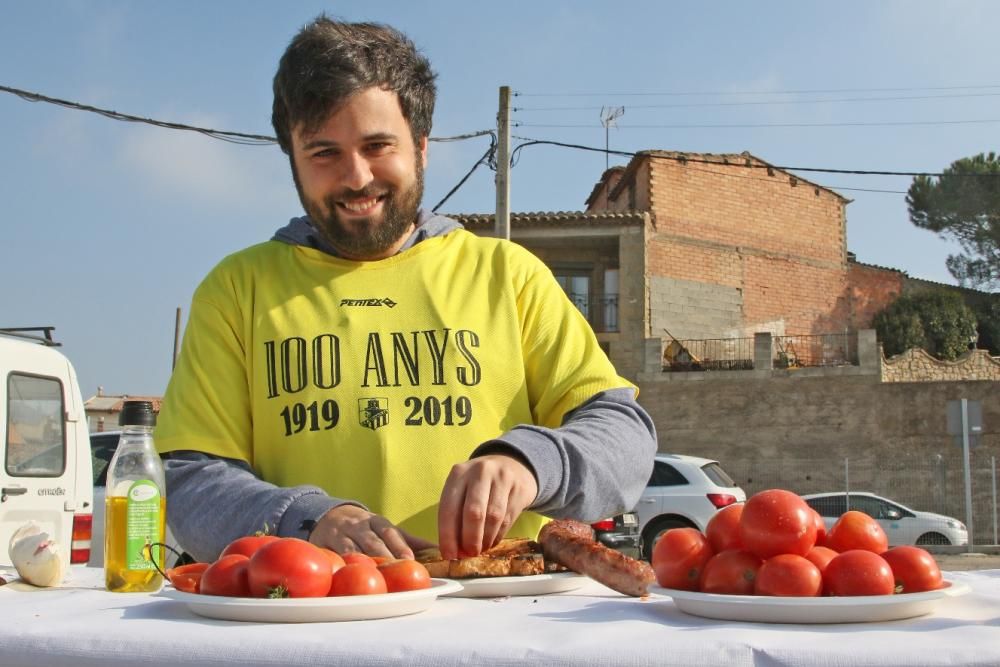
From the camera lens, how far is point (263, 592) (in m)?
1.55

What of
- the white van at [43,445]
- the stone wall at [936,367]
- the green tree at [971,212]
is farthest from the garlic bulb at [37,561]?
the green tree at [971,212]

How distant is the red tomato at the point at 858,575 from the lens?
149 cm

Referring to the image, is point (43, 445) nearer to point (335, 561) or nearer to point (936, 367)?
point (335, 561)

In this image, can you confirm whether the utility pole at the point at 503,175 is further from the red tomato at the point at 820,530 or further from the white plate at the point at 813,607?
the white plate at the point at 813,607

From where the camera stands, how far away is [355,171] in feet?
7.38

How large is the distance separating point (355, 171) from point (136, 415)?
0.70 meters

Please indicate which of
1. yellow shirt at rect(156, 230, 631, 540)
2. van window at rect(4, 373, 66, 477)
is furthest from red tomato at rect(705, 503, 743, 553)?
van window at rect(4, 373, 66, 477)

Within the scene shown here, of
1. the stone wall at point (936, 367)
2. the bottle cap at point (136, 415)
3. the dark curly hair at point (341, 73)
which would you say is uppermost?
the stone wall at point (936, 367)

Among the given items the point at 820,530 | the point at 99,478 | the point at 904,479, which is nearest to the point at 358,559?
the point at 820,530

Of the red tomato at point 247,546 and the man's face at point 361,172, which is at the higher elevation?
the man's face at point 361,172

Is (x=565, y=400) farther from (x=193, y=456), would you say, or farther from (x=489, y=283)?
(x=193, y=456)

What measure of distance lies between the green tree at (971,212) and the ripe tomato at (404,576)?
1765 inches

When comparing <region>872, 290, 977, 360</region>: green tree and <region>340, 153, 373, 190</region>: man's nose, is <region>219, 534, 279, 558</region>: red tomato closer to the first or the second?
<region>340, 153, 373, 190</region>: man's nose

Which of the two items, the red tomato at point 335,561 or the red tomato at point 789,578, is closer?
the red tomato at point 789,578
